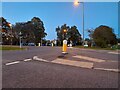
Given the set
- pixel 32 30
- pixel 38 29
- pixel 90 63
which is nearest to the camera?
pixel 90 63

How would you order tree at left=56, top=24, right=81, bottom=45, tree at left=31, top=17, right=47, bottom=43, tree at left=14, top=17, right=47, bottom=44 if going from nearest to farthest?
1. tree at left=14, top=17, right=47, bottom=44
2. tree at left=31, top=17, right=47, bottom=43
3. tree at left=56, top=24, right=81, bottom=45

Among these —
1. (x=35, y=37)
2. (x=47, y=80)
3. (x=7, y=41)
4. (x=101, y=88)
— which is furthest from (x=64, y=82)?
(x=35, y=37)

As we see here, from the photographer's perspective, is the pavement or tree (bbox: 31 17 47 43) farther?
tree (bbox: 31 17 47 43)

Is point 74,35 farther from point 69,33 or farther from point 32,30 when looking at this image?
point 32,30

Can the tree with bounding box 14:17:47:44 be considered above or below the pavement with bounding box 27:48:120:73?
above

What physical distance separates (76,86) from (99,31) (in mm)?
72432

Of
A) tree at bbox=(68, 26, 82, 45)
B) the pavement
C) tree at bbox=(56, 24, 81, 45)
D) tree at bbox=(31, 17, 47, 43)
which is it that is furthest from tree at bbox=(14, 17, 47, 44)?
the pavement

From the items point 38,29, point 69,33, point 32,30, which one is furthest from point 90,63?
point 69,33

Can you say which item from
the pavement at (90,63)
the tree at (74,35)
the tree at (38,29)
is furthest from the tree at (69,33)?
Answer: the pavement at (90,63)

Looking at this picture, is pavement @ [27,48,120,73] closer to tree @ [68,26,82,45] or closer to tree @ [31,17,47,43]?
tree @ [31,17,47,43]

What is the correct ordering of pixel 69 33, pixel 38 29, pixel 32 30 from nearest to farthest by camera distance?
pixel 32 30, pixel 38 29, pixel 69 33

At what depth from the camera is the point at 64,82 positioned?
279 inches

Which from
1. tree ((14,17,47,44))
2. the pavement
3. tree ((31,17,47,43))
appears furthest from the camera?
tree ((31,17,47,43))

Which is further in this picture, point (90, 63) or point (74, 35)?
point (74, 35)
